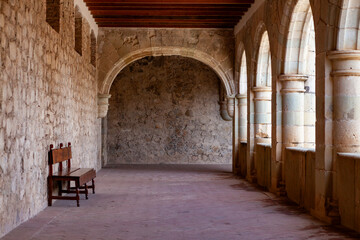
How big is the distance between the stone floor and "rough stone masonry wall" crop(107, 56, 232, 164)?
214 inches

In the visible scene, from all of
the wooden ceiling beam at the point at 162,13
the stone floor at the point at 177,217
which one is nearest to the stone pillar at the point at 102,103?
the wooden ceiling beam at the point at 162,13

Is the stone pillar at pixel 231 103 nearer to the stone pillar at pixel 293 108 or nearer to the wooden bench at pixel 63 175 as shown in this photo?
the stone pillar at pixel 293 108

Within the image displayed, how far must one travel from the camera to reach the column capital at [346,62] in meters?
4.74

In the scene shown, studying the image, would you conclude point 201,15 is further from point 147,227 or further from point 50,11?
point 147,227

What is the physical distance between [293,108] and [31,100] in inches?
134

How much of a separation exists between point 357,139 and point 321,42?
1.04 metres

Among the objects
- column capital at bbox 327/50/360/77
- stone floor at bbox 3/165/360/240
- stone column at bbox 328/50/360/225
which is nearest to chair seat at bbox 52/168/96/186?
stone floor at bbox 3/165/360/240

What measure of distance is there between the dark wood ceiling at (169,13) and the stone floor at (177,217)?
10.5 feet

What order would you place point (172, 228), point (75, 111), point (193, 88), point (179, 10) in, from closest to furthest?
point (172, 228) < point (75, 111) < point (179, 10) < point (193, 88)

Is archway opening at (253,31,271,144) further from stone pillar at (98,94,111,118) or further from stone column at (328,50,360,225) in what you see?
stone column at (328,50,360,225)

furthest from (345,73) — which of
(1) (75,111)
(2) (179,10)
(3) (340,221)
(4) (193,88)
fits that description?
(4) (193,88)

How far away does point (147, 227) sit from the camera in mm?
4629

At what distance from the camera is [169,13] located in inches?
377

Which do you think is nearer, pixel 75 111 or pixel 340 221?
pixel 340 221
